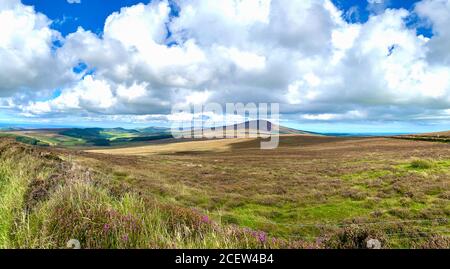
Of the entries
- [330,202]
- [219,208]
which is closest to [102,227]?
[219,208]

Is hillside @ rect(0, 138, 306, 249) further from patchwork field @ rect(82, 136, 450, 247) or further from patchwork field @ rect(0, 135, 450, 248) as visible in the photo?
patchwork field @ rect(82, 136, 450, 247)

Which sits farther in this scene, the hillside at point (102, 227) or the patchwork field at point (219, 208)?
the patchwork field at point (219, 208)

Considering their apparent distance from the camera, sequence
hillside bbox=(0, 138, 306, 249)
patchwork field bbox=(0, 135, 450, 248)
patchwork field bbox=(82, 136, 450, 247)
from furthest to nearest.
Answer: patchwork field bbox=(82, 136, 450, 247) < patchwork field bbox=(0, 135, 450, 248) < hillside bbox=(0, 138, 306, 249)

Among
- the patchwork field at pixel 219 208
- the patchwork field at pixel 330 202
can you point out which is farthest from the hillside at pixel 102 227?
the patchwork field at pixel 330 202

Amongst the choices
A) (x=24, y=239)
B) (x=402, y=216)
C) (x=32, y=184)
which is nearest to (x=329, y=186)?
(x=402, y=216)

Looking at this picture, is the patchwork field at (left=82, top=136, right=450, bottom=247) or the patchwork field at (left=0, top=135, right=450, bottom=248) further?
the patchwork field at (left=82, top=136, right=450, bottom=247)

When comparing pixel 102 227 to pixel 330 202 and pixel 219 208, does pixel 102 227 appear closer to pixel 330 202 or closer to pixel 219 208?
pixel 219 208

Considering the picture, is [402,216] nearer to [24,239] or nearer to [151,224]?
[151,224]

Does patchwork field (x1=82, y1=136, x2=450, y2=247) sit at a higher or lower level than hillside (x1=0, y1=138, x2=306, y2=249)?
lower

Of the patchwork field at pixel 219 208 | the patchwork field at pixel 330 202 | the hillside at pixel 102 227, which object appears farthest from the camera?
the patchwork field at pixel 330 202

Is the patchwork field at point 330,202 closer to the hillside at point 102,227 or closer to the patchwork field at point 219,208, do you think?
the patchwork field at point 219,208

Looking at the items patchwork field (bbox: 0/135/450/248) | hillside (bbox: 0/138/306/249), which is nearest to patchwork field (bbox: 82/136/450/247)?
patchwork field (bbox: 0/135/450/248)

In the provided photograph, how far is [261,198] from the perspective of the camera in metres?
23.8
